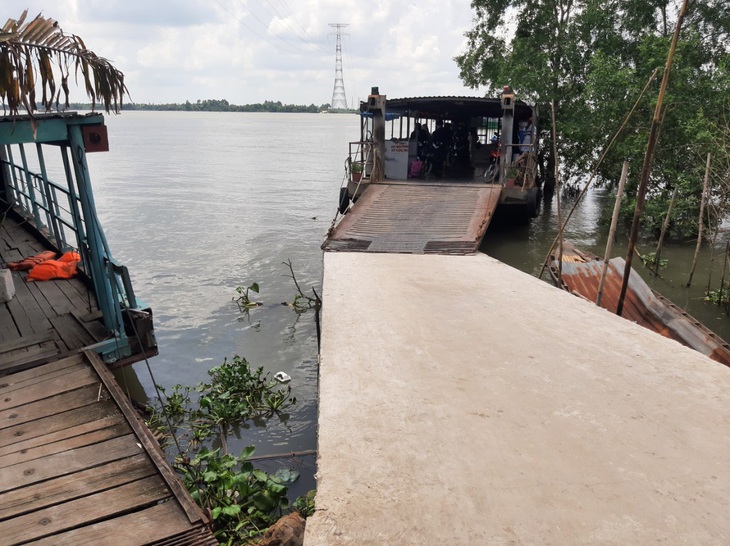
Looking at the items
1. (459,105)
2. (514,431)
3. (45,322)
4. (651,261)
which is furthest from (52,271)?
(651,261)

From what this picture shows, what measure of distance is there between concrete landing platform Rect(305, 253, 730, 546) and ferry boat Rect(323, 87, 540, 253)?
398cm

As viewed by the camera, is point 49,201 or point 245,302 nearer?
point 49,201

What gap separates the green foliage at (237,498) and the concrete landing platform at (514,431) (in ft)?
3.21

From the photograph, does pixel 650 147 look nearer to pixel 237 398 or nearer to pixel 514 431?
pixel 514 431

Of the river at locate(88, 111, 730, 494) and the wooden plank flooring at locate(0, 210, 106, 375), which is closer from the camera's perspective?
the wooden plank flooring at locate(0, 210, 106, 375)

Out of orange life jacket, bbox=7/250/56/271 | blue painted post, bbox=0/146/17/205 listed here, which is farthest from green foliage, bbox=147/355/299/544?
blue painted post, bbox=0/146/17/205

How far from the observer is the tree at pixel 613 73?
41.9 feet

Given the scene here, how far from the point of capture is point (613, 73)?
13.8 metres

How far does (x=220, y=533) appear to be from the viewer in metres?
4.15

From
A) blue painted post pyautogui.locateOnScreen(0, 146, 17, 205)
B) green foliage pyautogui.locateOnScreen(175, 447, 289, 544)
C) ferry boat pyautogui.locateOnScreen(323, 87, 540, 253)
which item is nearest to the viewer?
green foliage pyautogui.locateOnScreen(175, 447, 289, 544)

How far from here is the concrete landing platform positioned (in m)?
2.93

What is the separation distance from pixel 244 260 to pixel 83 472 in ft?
34.8

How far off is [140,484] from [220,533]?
701mm

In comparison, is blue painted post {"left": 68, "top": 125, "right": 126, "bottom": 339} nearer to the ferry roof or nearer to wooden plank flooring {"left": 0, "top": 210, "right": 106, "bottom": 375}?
wooden plank flooring {"left": 0, "top": 210, "right": 106, "bottom": 375}
